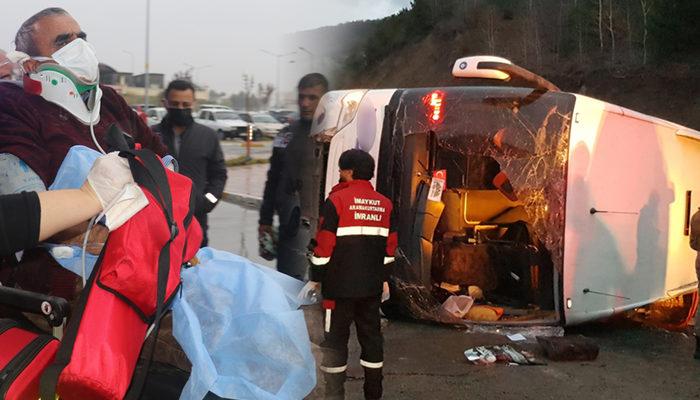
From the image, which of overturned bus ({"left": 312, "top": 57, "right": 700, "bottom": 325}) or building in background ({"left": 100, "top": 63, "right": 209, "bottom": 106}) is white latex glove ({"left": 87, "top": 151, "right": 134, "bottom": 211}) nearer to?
building in background ({"left": 100, "top": 63, "right": 209, "bottom": 106})

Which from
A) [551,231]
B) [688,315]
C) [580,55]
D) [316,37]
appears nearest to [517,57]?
[580,55]

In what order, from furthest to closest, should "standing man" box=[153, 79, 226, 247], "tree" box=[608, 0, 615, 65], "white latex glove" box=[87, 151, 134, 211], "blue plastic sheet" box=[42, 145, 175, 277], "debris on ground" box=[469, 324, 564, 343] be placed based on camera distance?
1. "tree" box=[608, 0, 615, 65]
2. "debris on ground" box=[469, 324, 564, 343]
3. "standing man" box=[153, 79, 226, 247]
4. "blue plastic sheet" box=[42, 145, 175, 277]
5. "white latex glove" box=[87, 151, 134, 211]

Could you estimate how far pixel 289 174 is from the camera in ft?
19.0

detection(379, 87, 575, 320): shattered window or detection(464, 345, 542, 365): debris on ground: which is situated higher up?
detection(379, 87, 575, 320): shattered window

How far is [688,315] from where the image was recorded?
779cm

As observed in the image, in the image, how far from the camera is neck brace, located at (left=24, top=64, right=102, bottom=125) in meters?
1.73

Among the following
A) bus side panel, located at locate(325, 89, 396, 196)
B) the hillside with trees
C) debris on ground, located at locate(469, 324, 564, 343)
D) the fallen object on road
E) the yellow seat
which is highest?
the hillside with trees

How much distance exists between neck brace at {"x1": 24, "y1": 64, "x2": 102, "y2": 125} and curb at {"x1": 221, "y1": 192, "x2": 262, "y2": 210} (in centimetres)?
1322

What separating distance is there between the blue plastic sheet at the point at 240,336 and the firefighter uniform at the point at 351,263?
2.81 metres

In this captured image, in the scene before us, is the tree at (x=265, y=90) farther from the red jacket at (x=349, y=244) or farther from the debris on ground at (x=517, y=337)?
the debris on ground at (x=517, y=337)

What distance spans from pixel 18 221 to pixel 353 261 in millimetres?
3283

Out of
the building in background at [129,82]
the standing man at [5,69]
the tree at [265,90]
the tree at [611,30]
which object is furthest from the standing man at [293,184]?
the tree at [611,30]

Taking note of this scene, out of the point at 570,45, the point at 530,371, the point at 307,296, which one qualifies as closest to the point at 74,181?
the point at 307,296

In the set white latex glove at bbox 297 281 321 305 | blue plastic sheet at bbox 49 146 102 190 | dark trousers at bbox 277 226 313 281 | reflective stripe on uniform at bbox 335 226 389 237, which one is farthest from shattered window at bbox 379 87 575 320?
blue plastic sheet at bbox 49 146 102 190
